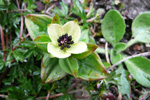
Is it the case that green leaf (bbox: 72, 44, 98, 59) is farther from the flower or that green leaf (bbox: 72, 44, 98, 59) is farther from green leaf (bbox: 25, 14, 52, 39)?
green leaf (bbox: 25, 14, 52, 39)

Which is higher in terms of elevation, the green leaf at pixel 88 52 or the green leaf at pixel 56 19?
the green leaf at pixel 56 19

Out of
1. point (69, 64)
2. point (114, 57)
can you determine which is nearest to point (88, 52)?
point (69, 64)

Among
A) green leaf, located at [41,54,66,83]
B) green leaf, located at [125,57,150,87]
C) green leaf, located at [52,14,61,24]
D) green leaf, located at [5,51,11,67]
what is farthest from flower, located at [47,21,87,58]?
green leaf, located at [125,57,150,87]

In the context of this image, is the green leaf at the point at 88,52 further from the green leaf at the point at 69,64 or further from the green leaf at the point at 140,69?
the green leaf at the point at 140,69

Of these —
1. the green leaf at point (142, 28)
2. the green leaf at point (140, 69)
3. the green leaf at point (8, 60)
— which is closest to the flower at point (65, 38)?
the green leaf at point (8, 60)

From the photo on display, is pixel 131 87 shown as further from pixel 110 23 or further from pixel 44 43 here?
pixel 44 43

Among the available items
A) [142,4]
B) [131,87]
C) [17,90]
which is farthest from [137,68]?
[17,90]
